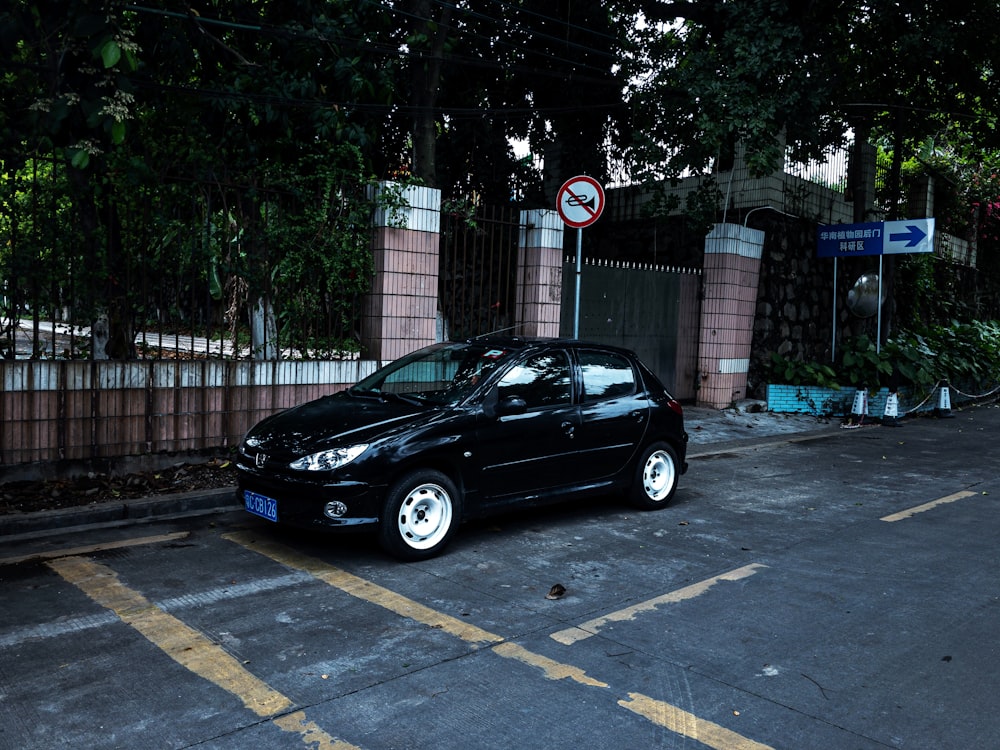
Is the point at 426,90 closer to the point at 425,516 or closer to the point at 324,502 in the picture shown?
the point at 425,516

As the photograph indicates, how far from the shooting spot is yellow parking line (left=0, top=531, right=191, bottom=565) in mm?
5520

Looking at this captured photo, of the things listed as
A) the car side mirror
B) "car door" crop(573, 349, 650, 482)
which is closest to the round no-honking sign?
"car door" crop(573, 349, 650, 482)

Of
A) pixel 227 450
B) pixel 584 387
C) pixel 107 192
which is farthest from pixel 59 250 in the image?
pixel 584 387

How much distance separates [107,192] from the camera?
7.58 meters

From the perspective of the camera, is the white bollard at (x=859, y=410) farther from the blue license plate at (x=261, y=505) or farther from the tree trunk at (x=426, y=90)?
the blue license plate at (x=261, y=505)

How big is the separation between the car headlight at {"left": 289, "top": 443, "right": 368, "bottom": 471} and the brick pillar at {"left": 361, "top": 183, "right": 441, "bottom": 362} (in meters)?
4.15

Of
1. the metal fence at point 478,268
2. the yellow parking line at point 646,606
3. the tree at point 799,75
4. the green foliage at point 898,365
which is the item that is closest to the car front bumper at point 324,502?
the yellow parking line at point 646,606

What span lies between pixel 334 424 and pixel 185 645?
1.93 m

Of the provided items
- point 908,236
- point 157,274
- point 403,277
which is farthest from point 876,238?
point 157,274

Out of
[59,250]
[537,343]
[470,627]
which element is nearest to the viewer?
[470,627]

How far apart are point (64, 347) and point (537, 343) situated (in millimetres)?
4385

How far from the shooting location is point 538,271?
11.1 metres

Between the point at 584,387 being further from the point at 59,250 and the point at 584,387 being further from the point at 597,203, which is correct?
the point at 59,250

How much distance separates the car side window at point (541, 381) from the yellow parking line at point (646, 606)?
185cm
